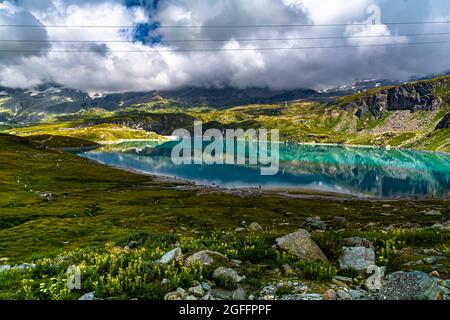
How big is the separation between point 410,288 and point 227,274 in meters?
6.39

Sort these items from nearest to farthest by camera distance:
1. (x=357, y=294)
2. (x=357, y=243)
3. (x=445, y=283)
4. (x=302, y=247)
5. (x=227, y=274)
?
(x=357, y=294) < (x=445, y=283) < (x=227, y=274) < (x=302, y=247) < (x=357, y=243)

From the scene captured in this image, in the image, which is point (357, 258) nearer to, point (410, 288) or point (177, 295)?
point (410, 288)

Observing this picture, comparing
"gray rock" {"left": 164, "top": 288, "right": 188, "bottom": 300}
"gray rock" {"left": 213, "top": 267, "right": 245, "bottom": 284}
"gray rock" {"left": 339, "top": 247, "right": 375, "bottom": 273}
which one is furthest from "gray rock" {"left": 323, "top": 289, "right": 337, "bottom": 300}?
"gray rock" {"left": 164, "top": 288, "right": 188, "bottom": 300}

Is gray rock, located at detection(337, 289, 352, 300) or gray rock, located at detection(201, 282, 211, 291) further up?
gray rock, located at detection(337, 289, 352, 300)

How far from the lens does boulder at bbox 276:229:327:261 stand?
635 inches

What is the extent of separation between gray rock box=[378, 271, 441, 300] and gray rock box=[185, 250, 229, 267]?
21.2ft

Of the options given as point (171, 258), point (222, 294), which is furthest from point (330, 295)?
point (171, 258)

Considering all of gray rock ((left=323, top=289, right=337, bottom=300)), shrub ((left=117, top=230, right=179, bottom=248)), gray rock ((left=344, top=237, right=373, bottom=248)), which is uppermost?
gray rock ((left=344, top=237, right=373, bottom=248))

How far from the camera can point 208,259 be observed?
587 inches

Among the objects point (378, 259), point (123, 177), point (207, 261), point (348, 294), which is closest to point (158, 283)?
point (207, 261)

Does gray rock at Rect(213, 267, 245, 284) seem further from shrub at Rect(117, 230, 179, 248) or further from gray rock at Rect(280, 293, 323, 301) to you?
shrub at Rect(117, 230, 179, 248)

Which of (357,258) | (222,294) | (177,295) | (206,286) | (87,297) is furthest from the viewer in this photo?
(357,258)

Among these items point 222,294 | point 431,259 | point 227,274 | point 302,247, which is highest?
point 431,259
